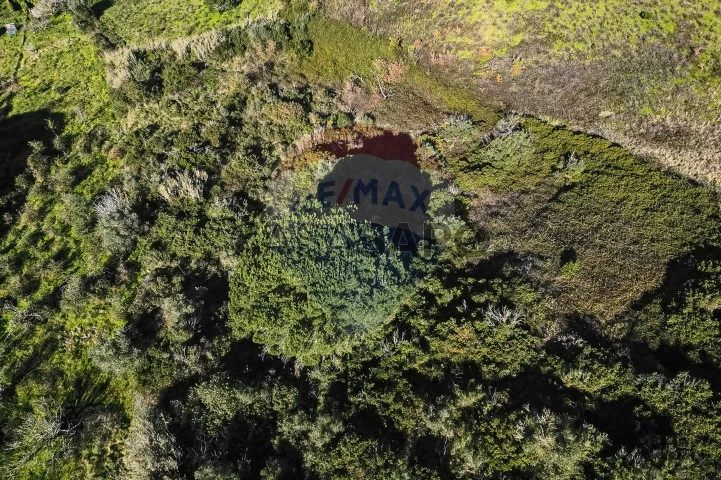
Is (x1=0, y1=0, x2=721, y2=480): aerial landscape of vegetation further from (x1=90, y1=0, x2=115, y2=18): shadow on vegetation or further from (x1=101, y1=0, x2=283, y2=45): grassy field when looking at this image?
(x1=90, y1=0, x2=115, y2=18): shadow on vegetation

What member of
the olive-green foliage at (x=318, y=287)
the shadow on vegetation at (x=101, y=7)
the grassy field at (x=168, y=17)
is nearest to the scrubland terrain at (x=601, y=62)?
the grassy field at (x=168, y=17)

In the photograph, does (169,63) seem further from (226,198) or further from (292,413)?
(292,413)

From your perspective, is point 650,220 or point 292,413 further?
point 650,220

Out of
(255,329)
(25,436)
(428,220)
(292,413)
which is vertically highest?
(428,220)

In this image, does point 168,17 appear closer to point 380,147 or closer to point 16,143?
point 16,143

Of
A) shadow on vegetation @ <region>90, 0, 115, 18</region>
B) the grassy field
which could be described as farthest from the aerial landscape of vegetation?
shadow on vegetation @ <region>90, 0, 115, 18</region>

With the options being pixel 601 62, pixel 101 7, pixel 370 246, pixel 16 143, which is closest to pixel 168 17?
pixel 101 7

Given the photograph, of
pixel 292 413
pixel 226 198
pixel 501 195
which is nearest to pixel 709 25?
pixel 501 195

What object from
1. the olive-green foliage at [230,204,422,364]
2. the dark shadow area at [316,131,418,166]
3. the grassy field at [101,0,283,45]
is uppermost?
the grassy field at [101,0,283,45]

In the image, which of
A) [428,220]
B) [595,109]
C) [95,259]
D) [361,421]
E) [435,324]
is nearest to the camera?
[361,421]

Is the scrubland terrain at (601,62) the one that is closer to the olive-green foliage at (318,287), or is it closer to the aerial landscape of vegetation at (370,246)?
the aerial landscape of vegetation at (370,246)
